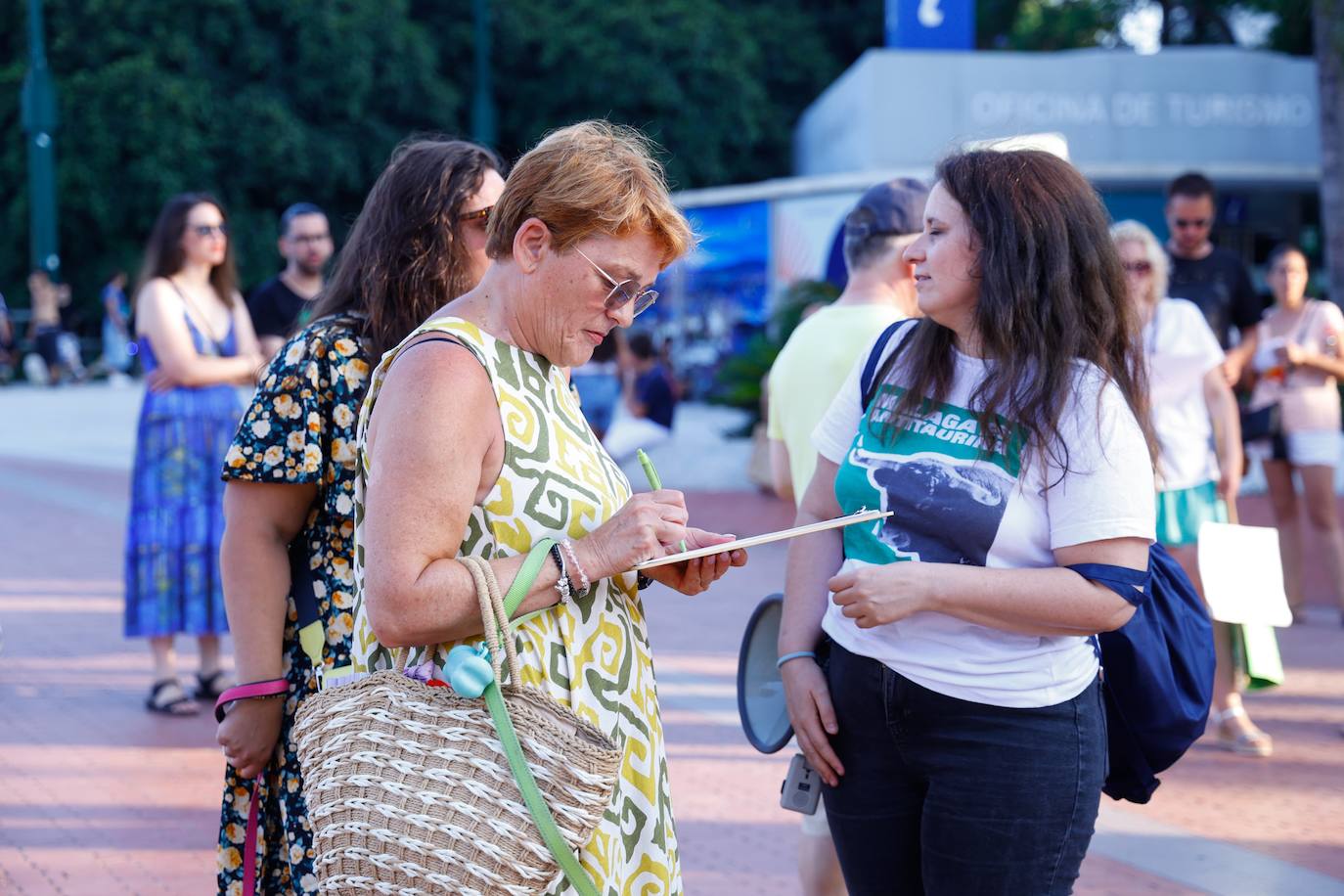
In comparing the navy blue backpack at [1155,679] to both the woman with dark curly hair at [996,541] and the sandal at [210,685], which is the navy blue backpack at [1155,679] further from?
the sandal at [210,685]

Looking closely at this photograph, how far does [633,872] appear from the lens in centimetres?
Answer: 228

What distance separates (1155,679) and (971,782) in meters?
0.41

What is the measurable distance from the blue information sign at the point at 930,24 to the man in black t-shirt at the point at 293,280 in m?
16.5

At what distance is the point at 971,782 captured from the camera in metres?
2.44

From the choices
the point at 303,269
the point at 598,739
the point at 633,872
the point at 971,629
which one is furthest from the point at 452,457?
the point at 303,269

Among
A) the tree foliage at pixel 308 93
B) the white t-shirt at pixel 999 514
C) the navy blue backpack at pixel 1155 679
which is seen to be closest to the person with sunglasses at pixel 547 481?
the white t-shirt at pixel 999 514

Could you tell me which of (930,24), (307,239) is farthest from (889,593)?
(930,24)

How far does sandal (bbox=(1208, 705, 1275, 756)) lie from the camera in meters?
5.57

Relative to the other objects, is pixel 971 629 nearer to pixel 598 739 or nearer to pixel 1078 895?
pixel 598 739

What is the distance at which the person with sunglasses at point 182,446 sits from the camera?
Answer: 605 cm

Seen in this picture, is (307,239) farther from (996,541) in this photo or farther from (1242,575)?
(996,541)

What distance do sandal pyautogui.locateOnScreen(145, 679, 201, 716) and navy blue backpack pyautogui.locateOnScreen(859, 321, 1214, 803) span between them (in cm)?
459

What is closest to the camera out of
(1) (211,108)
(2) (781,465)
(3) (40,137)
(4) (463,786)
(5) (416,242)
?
(4) (463,786)

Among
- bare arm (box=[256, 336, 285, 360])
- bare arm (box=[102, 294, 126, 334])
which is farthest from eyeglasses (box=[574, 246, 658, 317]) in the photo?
bare arm (box=[102, 294, 126, 334])
